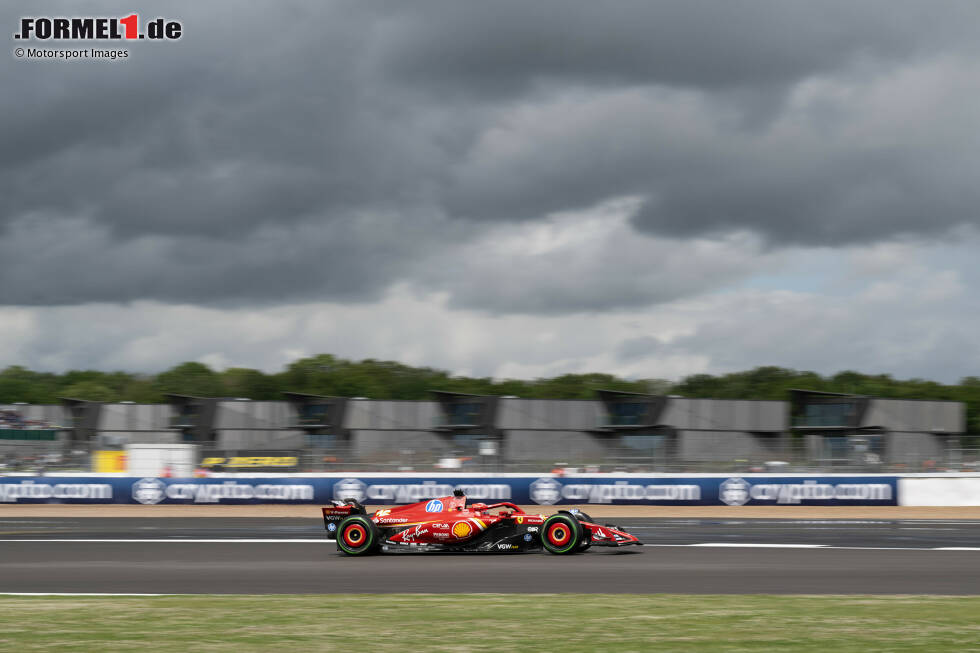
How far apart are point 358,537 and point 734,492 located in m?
18.5

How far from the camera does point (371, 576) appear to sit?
49.2 feet

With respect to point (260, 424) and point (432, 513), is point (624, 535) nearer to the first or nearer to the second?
point (432, 513)

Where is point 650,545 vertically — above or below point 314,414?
below

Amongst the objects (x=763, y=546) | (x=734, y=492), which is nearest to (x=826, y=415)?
(x=734, y=492)

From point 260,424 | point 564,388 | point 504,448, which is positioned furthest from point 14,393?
point 504,448

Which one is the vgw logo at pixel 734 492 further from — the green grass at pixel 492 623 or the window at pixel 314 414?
the window at pixel 314 414

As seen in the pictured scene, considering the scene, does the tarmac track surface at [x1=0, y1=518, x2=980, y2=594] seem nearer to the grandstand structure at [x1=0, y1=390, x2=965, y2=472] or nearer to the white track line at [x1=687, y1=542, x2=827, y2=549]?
the white track line at [x1=687, y1=542, x2=827, y2=549]

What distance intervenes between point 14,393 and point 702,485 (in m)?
156

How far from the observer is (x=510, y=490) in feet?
113

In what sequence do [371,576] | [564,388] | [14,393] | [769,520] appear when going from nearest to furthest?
[371,576] → [769,520] → [564,388] → [14,393]

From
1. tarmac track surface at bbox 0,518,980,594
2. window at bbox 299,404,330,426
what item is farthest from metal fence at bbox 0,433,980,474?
window at bbox 299,404,330,426

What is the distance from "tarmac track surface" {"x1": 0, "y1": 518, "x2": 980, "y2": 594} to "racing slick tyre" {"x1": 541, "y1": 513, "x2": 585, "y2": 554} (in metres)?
0.33

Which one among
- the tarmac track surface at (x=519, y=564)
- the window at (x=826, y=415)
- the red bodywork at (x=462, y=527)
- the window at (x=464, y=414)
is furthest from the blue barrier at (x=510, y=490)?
the window at (x=464, y=414)

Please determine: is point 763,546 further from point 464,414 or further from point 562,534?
point 464,414
